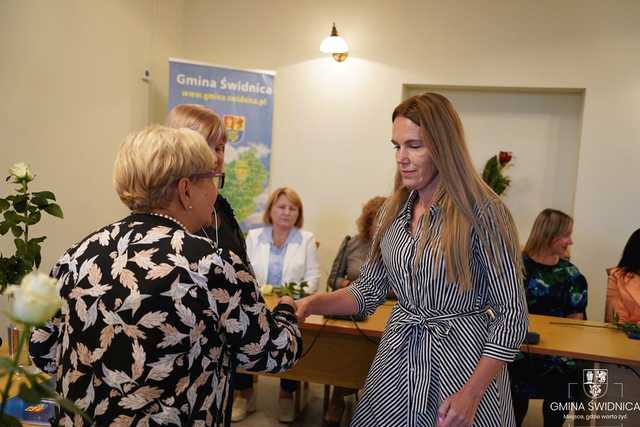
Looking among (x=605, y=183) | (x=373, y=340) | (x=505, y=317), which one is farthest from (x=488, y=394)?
(x=605, y=183)

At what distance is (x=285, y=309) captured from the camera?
136 centimetres

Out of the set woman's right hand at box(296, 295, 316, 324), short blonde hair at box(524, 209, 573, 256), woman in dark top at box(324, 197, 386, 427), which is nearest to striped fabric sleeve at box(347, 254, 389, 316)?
woman's right hand at box(296, 295, 316, 324)

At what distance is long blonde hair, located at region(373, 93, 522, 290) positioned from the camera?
1.31 meters

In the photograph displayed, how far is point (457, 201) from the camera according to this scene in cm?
134

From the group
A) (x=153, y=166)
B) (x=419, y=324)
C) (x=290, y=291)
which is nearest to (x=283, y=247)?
(x=290, y=291)

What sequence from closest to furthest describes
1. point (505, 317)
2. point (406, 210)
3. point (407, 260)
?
1. point (505, 317)
2. point (407, 260)
3. point (406, 210)

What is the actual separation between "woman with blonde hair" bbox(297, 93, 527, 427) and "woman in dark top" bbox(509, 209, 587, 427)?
1.60m

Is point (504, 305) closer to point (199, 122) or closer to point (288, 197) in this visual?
point (199, 122)

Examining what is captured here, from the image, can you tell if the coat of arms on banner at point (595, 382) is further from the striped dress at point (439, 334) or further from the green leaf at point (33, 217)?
the green leaf at point (33, 217)

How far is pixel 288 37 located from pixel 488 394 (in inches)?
167

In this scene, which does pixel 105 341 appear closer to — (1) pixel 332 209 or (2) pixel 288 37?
(1) pixel 332 209

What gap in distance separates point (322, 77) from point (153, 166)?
4.01 m

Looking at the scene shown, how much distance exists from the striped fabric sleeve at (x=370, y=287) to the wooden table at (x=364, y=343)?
96cm

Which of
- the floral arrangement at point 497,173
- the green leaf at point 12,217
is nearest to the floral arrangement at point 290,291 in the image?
the green leaf at point 12,217
